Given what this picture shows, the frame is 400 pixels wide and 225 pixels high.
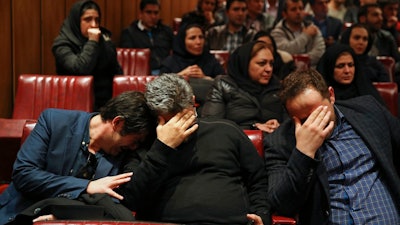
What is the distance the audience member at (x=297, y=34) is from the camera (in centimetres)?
596

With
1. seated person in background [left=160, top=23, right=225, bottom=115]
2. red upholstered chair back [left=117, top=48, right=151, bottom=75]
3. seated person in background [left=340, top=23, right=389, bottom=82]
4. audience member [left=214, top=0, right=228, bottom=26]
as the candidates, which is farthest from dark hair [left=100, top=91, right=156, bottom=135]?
audience member [left=214, top=0, right=228, bottom=26]

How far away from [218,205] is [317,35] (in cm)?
410

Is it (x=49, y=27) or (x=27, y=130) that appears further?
→ (x=49, y=27)

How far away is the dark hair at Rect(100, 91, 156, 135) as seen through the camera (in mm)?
2359

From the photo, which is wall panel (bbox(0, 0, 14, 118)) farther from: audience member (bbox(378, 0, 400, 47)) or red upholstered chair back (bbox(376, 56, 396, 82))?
audience member (bbox(378, 0, 400, 47))

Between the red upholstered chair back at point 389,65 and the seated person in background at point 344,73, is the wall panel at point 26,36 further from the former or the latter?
the red upholstered chair back at point 389,65

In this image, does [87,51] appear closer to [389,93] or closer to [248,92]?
[248,92]

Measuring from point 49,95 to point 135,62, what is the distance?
5.03ft

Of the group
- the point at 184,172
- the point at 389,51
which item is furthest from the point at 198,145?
the point at 389,51

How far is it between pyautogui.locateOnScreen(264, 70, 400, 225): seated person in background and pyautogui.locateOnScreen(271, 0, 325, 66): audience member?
3403 mm

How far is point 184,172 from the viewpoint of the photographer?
2.41 m

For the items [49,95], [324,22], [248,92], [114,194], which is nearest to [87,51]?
[49,95]

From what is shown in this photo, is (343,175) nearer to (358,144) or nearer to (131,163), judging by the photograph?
(358,144)

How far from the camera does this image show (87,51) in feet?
13.7
